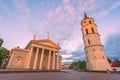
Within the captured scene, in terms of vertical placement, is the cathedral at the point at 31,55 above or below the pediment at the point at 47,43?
below

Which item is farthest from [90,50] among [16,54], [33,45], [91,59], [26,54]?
[16,54]

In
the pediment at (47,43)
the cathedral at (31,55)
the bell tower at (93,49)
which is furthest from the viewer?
the pediment at (47,43)

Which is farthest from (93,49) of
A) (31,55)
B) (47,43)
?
(31,55)

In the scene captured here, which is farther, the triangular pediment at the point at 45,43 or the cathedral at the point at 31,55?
the triangular pediment at the point at 45,43

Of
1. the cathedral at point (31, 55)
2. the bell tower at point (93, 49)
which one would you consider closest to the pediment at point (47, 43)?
the cathedral at point (31, 55)

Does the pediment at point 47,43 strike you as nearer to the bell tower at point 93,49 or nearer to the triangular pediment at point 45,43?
the triangular pediment at point 45,43

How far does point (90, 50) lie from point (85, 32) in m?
8.52

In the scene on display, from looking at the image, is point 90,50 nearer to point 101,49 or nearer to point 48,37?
point 101,49

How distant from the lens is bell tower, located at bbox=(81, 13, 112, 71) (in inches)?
1305

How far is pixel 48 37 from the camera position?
3750 centimetres

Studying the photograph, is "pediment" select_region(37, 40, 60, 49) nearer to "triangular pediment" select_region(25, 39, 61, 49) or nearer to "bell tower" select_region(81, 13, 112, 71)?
"triangular pediment" select_region(25, 39, 61, 49)

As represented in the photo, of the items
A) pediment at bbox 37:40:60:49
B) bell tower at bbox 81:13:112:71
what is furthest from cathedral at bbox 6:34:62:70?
bell tower at bbox 81:13:112:71

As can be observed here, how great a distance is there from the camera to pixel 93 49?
35438 mm

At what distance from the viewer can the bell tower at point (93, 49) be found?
33.2 metres
